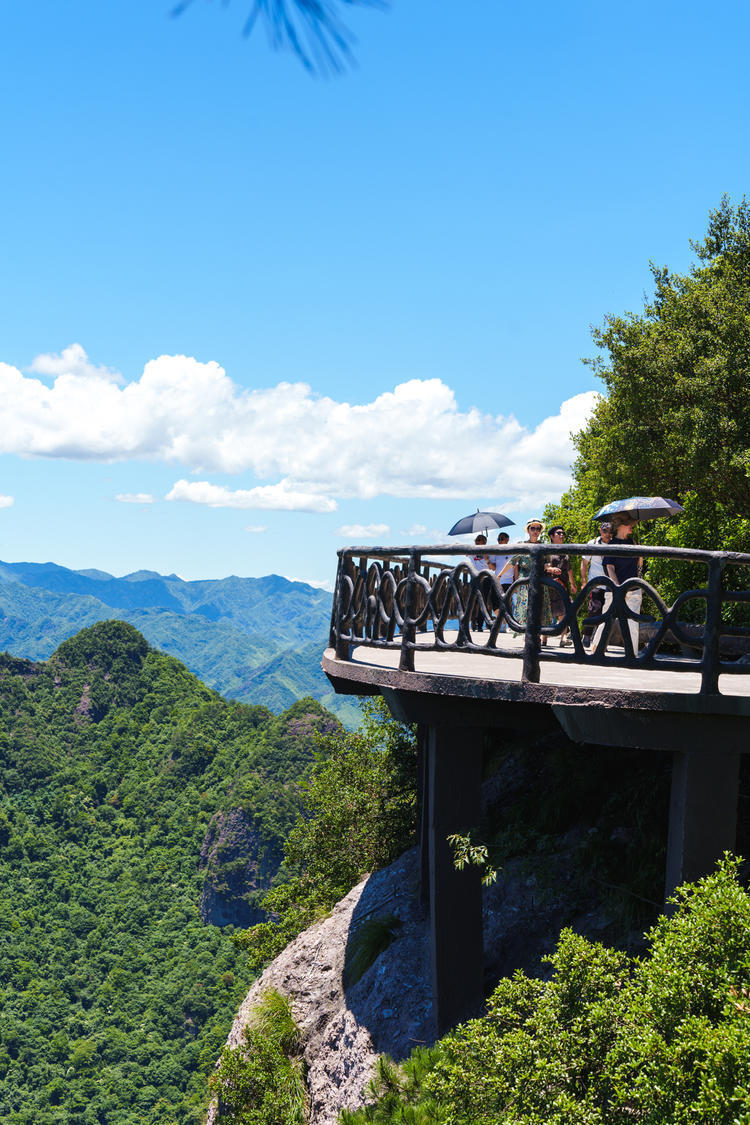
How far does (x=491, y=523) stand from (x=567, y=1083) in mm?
10457

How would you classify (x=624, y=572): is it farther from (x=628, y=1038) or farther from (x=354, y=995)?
(x=354, y=995)

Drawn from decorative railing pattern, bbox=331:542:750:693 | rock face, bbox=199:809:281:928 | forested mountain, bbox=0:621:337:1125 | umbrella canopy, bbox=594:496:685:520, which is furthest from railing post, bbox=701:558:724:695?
rock face, bbox=199:809:281:928

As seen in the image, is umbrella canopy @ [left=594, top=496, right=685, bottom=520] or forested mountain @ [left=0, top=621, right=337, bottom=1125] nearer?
umbrella canopy @ [left=594, top=496, right=685, bottom=520]

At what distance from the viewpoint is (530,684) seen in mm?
6383

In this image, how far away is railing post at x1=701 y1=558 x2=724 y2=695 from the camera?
19.1 ft

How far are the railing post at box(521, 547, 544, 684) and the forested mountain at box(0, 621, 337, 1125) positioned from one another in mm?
65323

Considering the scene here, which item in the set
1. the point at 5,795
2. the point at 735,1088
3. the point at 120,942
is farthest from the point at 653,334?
the point at 5,795

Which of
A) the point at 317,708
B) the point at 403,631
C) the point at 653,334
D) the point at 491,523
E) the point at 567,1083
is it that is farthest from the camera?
the point at 317,708

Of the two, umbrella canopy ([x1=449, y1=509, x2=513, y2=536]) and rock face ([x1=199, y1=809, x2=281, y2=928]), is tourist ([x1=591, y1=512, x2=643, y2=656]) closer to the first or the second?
umbrella canopy ([x1=449, y1=509, x2=513, y2=536])

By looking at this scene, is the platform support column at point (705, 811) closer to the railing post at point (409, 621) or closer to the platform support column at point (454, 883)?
the railing post at point (409, 621)

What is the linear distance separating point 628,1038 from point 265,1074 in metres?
9.16

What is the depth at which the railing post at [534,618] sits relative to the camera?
6.40 metres

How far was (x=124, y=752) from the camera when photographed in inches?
5349

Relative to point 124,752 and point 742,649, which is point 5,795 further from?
point 742,649
